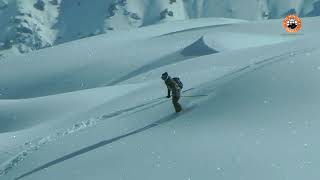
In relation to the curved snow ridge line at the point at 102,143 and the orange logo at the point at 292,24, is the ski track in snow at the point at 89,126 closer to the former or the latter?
the curved snow ridge line at the point at 102,143

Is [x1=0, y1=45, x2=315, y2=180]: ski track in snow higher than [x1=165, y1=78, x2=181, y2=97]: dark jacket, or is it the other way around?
[x1=165, y1=78, x2=181, y2=97]: dark jacket

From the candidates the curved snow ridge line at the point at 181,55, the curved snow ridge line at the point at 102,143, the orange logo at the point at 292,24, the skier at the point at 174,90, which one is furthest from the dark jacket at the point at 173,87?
the orange logo at the point at 292,24

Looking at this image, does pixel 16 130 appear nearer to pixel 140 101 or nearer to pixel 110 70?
pixel 140 101

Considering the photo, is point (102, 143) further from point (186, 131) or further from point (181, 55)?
point (181, 55)

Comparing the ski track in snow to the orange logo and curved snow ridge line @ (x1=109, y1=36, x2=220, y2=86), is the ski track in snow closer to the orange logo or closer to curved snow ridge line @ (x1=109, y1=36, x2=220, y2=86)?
curved snow ridge line @ (x1=109, y1=36, x2=220, y2=86)

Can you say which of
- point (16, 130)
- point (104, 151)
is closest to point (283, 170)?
point (104, 151)

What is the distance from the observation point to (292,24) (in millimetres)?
72875

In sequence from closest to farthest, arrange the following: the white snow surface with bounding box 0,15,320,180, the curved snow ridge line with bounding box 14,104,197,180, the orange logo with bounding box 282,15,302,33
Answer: the white snow surface with bounding box 0,15,320,180 < the curved snow ridge line with bounding box 14,104,197,180 < the orange logo with bounding box 282,15,302,33

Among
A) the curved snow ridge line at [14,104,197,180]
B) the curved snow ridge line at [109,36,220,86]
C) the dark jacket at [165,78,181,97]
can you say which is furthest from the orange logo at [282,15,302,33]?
the curved snow ridge line at [14,104,197,180]

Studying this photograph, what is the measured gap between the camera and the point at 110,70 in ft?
210

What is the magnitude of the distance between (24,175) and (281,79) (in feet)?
28.2

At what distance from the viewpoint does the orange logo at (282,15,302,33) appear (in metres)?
69.9

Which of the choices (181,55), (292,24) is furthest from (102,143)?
(292,24)

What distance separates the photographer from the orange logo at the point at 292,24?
2750 inches
